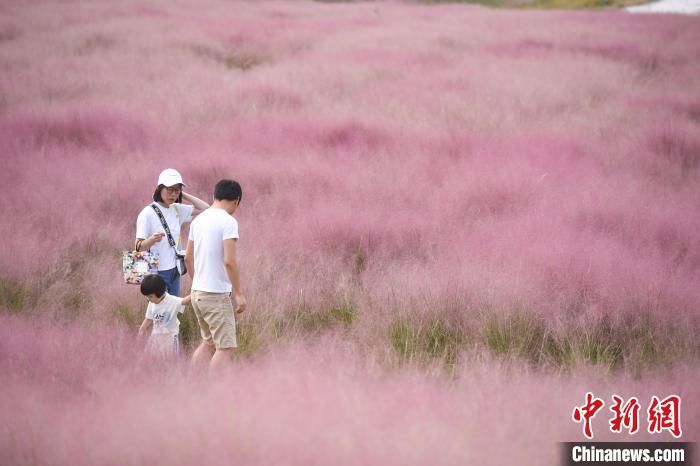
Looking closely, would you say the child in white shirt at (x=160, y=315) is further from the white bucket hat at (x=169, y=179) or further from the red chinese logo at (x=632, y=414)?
the red chinese logo at (x=632, y=414)

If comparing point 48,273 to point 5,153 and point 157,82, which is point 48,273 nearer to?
point 5,153

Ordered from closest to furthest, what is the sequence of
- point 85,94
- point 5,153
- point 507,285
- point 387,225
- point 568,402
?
1. point 568,402
2. point 507,285
3. point 387,225
4. point 5,153
5. point 85,94

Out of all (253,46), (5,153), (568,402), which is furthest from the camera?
(253,46)

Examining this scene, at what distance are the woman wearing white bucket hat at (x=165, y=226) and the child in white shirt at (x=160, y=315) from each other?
0.98 ft

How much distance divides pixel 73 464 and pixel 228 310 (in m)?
1.30

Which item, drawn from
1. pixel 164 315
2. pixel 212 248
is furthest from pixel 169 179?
pixel 164 315

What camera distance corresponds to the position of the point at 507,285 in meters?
3.83

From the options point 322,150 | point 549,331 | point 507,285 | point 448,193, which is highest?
point 322,150

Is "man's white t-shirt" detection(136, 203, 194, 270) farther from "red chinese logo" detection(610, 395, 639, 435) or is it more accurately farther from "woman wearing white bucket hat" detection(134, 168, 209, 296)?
"red chinese logo" detection(610, 395, 639, 435)

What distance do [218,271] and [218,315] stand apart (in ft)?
0.82

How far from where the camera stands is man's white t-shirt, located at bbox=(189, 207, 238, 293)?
317 centimetres

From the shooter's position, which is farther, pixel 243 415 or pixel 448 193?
pixel 448 193

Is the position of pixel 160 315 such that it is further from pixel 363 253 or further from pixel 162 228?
pixel 363 253

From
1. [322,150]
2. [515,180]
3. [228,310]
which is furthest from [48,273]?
[515,180]
